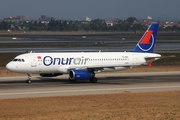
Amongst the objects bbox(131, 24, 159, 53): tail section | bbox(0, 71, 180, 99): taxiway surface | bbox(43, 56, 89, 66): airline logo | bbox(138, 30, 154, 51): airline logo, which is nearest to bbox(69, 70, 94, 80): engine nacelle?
bbox(0, 71, 180, 99): taxiway surface

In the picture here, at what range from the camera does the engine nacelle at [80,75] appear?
51941 mm

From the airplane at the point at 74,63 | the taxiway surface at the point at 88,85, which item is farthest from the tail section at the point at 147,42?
the taxiway surface at the point at 88,85

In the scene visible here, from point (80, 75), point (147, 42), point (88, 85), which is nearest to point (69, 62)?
point (80, 75)

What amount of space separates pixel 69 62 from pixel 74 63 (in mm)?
632

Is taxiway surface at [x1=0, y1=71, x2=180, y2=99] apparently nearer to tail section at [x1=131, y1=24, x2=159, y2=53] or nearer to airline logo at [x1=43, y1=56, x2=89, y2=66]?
airline logo at [x1=43, y1=56, x2=89, y2=66]

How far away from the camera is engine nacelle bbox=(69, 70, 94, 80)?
170ft

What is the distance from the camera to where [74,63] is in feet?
179

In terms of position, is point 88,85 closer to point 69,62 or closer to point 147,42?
point 69,62

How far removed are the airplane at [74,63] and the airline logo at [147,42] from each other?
1.21 meters

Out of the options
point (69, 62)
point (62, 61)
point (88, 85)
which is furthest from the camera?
point (69, 62)

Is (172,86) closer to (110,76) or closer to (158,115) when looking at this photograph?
(110,76)

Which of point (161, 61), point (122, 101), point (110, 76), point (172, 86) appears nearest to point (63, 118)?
point (122, 101)

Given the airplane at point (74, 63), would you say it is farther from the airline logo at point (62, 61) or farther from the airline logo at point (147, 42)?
the airline logo at point (147, 42)

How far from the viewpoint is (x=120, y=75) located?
204 ft
